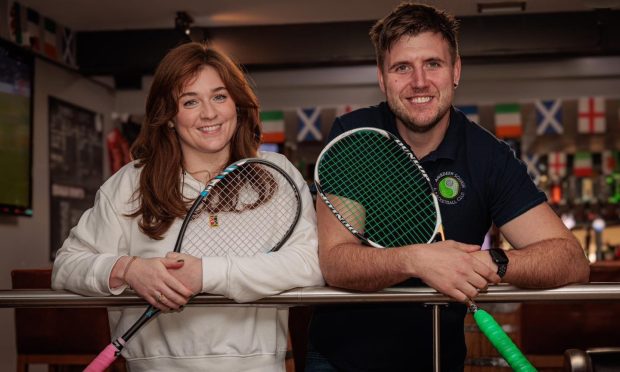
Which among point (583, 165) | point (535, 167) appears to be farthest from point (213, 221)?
point (583, 165)

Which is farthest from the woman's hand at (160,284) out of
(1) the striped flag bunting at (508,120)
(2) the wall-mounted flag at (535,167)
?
(2) the wall-mounted flag at (535,167)

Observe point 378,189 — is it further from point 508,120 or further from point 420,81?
point 508,120

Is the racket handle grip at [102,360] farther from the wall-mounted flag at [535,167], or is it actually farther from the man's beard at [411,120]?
the wall-mounted flag at [535,167]

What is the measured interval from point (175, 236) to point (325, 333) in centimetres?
47

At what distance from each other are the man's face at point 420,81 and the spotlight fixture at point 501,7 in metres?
4.45

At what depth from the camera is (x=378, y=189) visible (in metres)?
2.05

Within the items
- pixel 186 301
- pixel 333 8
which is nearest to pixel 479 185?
pixel 186 301

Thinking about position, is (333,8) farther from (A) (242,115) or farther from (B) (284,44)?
(A) (242,115)

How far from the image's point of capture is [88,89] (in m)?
7.40

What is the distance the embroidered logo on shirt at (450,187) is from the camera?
6.85 ft

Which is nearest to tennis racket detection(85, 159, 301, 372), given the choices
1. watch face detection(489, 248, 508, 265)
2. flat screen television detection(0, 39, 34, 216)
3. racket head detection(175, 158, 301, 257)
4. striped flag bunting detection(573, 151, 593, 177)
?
racket head detection(175, 158, 301, 257)

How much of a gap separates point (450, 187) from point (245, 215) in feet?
1.76

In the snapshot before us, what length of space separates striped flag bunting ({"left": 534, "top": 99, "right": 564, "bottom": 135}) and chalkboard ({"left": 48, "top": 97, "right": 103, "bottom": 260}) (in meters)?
4.09

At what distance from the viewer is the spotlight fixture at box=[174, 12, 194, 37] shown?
21.3 ft
